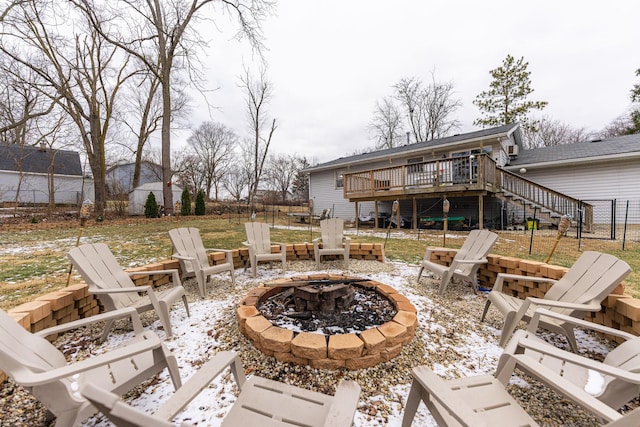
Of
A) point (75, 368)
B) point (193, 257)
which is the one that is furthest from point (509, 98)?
point (75, 368)

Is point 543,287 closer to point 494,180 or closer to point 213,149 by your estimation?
point 494,180

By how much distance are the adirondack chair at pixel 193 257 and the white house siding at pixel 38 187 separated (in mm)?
18113

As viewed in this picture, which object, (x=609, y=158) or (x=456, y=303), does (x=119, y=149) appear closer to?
(x=456, y=303)

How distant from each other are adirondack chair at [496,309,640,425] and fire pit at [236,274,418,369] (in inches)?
29.6

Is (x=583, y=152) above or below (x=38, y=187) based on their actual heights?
above

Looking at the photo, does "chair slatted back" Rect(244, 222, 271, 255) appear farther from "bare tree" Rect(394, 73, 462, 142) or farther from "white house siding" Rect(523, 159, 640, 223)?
"bare tree" Rect(394, 73, 462, 142)

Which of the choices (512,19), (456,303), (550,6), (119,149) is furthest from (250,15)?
(119,149)

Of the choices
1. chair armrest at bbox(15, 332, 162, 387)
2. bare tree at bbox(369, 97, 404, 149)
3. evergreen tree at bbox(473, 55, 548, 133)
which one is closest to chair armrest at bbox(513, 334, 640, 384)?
chair armrest at bbox(15, 332, 162, 387)

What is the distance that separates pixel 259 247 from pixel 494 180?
29.8 feet

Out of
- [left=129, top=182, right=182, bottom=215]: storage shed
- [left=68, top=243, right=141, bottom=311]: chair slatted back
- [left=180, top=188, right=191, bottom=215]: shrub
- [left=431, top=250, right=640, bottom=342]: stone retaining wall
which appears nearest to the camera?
[left=431, top=250, right=640, bottom=342]: stone retaining wall

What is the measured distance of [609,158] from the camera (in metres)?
9.22

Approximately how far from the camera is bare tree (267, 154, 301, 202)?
2955 cm

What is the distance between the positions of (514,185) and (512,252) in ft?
19.1

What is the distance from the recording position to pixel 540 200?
9.83 metres
